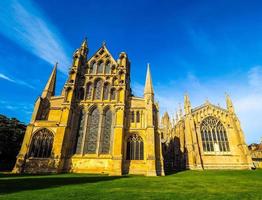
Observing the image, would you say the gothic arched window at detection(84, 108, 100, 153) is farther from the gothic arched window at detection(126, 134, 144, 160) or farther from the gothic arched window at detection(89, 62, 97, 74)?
the gothic arched window at detection(89, 62, 97, 74)

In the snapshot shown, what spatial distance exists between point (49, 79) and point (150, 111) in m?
21.2

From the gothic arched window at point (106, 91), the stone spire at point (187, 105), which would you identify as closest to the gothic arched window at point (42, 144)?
the gothic arched window at point (106, 91)

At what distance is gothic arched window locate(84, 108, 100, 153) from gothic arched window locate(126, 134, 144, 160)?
5.35m

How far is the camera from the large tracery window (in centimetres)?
3459

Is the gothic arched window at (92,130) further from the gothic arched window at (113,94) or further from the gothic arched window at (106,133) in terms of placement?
the gothic arched window at (113,94)

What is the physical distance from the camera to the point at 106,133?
87.7 ft

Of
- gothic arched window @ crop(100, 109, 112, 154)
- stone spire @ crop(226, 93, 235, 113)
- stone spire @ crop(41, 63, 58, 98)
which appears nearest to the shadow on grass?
gothic arched window @ crop(100, 109, 112, 154)

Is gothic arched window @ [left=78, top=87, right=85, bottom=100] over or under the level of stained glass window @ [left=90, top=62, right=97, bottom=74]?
under

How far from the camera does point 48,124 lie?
25953mm

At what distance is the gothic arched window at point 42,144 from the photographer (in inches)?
963

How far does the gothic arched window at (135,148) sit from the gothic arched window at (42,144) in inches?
468

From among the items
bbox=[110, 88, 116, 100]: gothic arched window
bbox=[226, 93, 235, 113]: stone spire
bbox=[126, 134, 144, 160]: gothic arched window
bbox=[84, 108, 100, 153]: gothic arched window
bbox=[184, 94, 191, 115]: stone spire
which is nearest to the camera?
bbox=[126, 134, 144, 160]: gothic arched window

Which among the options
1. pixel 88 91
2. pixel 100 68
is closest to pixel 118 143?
pixel 88 91

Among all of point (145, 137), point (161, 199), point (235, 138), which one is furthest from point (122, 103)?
point (235, 138)
